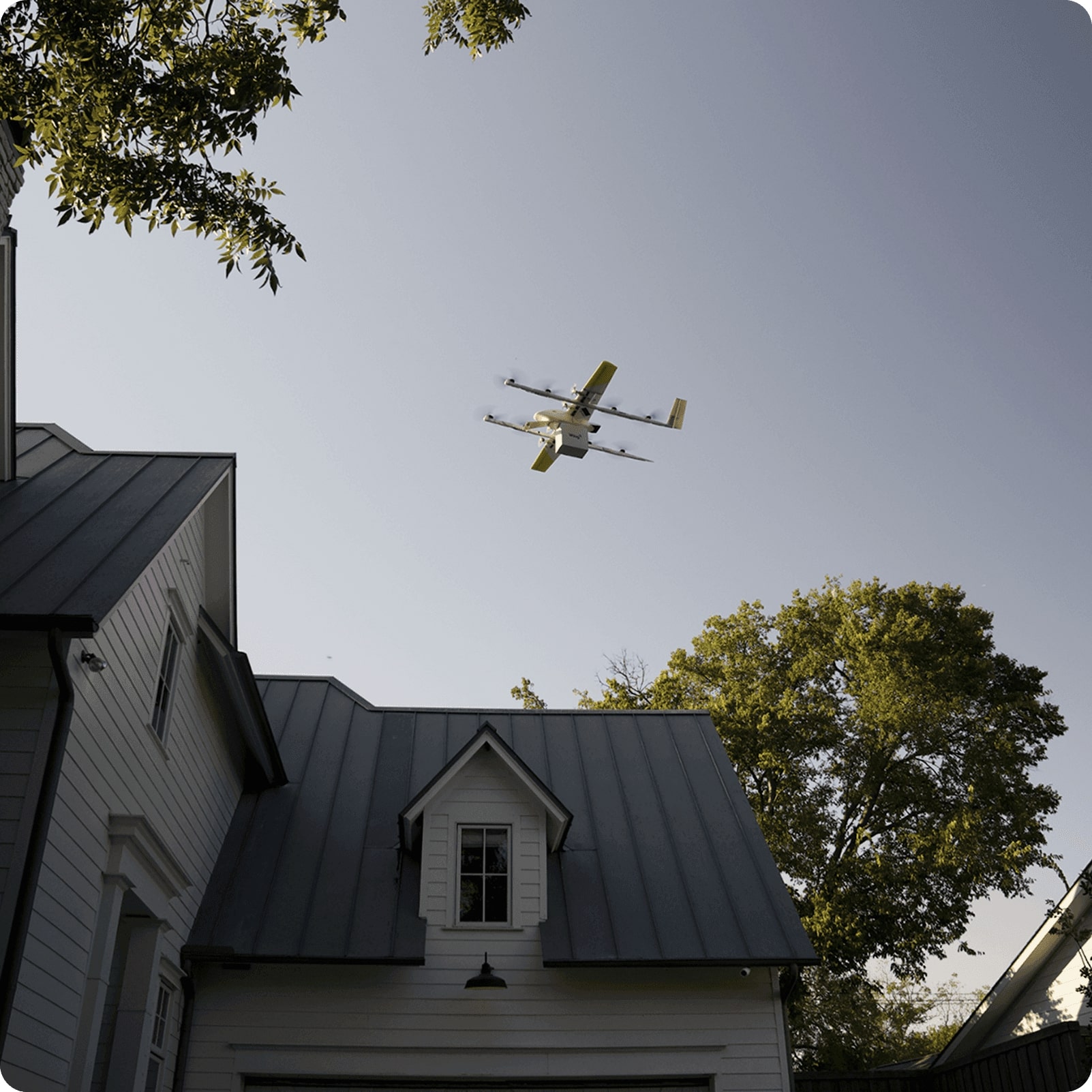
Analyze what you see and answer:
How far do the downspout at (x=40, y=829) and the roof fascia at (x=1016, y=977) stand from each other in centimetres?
1142

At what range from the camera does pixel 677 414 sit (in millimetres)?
31344

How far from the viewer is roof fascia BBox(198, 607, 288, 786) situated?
412 inches

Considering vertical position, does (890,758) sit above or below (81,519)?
above

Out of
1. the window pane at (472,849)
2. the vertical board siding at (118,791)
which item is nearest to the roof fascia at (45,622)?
the vertical board siding at (118,791)

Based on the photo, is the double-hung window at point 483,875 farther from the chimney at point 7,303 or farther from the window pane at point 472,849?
the chimney at point 7,303

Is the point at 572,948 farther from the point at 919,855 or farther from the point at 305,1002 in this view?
the point at 919,855

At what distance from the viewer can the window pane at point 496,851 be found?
11312 mm

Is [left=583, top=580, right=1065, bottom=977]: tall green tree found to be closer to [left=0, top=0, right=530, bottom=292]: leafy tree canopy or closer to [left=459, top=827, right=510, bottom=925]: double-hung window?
[left=459, top=827, right=510, bottom=925]: double-hung window

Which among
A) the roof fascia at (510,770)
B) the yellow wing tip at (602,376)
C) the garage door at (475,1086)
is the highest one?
the yellow wing tip at (602,376)

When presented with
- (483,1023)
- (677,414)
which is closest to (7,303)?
(483,1023)

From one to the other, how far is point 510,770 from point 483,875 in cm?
119

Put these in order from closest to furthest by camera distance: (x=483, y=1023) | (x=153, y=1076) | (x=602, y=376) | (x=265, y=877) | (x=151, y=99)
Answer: (x=151, y=99) → (x=153, y=1076) → (x=483, y=1023) → (x=265, y=877) → (x=602, y=376)

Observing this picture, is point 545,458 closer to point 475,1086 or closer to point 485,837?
point 485,837

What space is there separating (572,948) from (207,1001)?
3744mm
